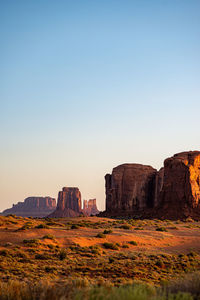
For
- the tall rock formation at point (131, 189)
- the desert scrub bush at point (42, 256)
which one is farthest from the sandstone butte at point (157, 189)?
the desert scrub bush at point (42, 256)

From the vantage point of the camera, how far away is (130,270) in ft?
46.2

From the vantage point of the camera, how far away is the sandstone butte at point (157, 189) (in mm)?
58844

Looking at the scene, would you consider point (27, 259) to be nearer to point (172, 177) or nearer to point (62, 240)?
point (62, 240)

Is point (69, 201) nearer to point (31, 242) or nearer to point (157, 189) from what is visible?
point (157, 189)

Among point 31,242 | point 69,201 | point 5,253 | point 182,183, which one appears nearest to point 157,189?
point 182,183

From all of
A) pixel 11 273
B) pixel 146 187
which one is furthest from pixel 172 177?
pixel 11 273

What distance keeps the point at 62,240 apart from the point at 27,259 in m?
6.47

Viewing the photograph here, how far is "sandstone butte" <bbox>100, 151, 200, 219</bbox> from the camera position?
193ft

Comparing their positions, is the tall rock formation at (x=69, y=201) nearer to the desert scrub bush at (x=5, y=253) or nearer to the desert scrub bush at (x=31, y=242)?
the desert scrub bush at (x=31, y=242)

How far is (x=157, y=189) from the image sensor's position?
7788 centimetres

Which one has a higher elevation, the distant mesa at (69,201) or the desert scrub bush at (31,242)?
the desert scrub bush at (31,242)

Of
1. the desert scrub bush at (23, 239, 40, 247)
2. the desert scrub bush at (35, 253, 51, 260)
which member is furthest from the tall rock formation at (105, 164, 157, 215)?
the desert scrub bush at (35, 253, 51, 260)

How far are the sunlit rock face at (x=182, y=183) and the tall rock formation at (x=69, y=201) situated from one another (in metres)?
108

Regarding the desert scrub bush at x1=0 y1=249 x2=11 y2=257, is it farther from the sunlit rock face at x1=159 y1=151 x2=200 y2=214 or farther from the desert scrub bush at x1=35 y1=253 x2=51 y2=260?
the sunlit rock face at x1=159 y1=151 x2=200 y2=214
